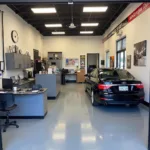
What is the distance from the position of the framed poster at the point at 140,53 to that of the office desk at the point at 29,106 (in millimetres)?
3465

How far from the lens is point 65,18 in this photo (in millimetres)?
8656

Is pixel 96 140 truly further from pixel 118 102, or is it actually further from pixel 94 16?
pixel 94 16

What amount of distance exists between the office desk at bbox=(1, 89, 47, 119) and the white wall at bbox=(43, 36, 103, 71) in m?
9.52

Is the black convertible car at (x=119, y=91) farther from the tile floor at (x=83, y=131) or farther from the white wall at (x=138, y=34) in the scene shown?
the white wall at (x=138, y=34)

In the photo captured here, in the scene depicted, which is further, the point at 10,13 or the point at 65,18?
the point at 65,18

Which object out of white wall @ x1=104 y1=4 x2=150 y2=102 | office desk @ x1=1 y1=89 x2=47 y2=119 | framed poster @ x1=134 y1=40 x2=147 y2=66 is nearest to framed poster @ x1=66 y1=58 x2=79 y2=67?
white wall @ x1=104 y1=4 x2=150 y2=102

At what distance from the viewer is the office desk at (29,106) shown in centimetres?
446

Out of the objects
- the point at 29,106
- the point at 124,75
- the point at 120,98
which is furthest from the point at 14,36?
the point at 120,98

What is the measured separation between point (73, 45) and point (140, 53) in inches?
330

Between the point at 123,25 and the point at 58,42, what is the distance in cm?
691

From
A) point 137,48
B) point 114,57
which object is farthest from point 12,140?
point 114,57

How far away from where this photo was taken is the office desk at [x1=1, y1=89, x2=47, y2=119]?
446 centimetres

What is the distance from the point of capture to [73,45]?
13727mm

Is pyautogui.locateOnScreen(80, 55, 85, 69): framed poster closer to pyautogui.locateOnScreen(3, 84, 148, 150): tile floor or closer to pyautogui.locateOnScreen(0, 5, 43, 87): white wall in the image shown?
pyautogui.locateOnScreen(0, 5, 43, 87): white wall
